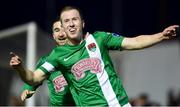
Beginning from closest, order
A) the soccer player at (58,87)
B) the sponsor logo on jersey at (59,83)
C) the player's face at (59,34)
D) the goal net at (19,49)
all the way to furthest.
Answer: the player's face at (59,34) → the soccer player at (58,87) → the sponsor logo on jersey at (59,83) → the goal net at (19,49)

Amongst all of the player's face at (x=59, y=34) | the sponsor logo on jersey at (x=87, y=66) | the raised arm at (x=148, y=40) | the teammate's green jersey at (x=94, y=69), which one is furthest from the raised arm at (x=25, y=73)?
the player's face at (x=59, y=34)

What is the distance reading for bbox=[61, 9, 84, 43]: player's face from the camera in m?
4.64

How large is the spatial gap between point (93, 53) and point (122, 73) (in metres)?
6.69

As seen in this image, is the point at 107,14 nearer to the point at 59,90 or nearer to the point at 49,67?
the point at 59,90

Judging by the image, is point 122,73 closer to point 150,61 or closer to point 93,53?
point 150,61

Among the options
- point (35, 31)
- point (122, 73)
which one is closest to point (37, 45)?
point (35, 31)

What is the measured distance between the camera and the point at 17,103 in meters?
9.45

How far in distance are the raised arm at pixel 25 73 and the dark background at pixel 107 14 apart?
6.72 metres

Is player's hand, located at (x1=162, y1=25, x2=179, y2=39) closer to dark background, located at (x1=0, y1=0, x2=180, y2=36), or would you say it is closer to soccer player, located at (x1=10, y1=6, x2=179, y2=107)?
soccer player, located at (x1=10, y1=6, x2=179, y2=107)

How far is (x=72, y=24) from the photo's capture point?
182 inches

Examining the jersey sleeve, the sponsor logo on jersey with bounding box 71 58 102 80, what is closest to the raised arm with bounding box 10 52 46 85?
the sponsor logo on jersey with bounding box 71 58 102 80

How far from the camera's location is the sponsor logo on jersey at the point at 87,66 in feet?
15.4

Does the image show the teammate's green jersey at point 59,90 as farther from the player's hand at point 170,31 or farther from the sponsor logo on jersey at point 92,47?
the player's hand at point 170,31

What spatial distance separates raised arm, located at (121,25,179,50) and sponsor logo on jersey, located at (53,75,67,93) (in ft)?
4.44
